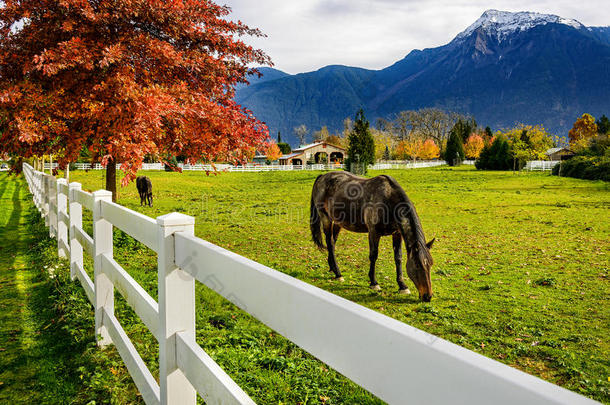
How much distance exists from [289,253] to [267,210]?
7.06m

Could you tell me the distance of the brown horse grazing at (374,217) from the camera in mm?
5562

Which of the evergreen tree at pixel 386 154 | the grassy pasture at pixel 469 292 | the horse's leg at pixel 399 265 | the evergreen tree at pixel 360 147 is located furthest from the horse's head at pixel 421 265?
the evergreen tree at pixel 386 154

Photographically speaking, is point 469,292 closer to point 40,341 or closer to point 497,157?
point 40,341

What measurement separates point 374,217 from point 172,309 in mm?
4638

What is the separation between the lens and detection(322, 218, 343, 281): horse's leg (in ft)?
23.7

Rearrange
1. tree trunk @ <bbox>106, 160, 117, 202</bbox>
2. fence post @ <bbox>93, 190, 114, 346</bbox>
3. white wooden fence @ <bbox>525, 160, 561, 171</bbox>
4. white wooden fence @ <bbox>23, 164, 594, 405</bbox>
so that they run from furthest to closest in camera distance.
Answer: white wooden fence @ <bbox>525, 160, 561, 171</bbox> < tree trunk @ <bbox>106, 160, 117, 202</bbox> < fence post @ <bbox>93, 190, 114, 346</bbox> < white wooden fence @ <bbox>23, 164, 594, 405</bbox>

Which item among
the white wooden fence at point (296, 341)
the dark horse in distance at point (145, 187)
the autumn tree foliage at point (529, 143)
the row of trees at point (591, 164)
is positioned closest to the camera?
the white wooden fence at point (296, 341)

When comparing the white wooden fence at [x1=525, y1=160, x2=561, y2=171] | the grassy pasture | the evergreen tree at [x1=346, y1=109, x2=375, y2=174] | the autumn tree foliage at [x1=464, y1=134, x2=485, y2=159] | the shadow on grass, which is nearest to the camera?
the shadow on grass

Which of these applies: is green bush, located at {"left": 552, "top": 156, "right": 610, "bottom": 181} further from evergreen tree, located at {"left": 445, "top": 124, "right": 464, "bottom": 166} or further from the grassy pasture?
evergreen tree, located at {"left": 445, "top": 124, "right": 464, "bottom": 166}

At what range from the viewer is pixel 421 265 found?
5.47 metres

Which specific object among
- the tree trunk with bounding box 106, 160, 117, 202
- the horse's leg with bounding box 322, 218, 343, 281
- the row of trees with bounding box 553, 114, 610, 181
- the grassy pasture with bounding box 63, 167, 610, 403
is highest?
the row of trees with bounding box 553, 114, 610, 181

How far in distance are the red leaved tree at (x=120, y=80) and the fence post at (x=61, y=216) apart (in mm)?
657

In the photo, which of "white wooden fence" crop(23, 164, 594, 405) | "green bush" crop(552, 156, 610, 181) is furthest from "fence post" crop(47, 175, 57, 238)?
"green bush" crop(552, 156, 610, 181)

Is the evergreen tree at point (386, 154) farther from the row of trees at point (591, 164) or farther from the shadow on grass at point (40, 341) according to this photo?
the shadow on grass at point (40, 341)
